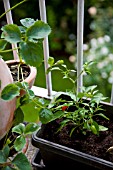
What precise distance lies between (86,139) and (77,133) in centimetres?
4

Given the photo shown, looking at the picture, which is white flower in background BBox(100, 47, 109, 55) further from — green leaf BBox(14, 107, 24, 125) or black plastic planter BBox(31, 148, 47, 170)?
green leaf BBox(14, 107, 24, 125)

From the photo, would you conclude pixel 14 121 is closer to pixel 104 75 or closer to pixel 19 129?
pixel 19 129

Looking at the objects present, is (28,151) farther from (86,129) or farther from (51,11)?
(51,11)

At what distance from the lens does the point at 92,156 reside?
100cm

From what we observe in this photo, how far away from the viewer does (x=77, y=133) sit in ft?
3.59

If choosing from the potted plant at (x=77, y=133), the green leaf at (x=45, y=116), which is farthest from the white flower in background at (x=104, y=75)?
the green leaf at (x=45, y=116)

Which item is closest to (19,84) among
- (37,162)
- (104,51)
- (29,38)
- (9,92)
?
(9,92)

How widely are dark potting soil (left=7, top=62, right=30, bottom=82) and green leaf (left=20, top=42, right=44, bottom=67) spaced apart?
0.35 metres

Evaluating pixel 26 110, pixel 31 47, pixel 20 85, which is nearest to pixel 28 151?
pixel 26 110

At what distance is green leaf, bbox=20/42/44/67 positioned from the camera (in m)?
0.81

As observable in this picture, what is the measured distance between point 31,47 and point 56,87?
1436 mm

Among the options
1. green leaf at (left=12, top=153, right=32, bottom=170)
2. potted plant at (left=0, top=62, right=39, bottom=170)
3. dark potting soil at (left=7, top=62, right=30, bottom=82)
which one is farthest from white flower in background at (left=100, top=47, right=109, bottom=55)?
green leaf at (left=12, top=153, right=32, bottom=170)

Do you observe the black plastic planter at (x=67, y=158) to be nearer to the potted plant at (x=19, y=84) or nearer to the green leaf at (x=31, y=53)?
the potted plant at (x=19, y=84)

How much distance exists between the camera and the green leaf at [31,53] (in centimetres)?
81
